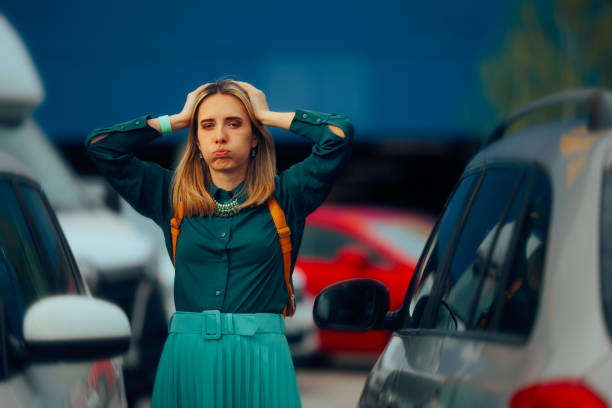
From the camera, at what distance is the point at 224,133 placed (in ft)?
11.6

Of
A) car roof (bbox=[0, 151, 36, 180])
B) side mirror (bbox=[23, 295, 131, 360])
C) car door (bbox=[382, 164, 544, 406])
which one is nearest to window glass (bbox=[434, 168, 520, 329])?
car door (bbox=[382, 164, 544, 406])

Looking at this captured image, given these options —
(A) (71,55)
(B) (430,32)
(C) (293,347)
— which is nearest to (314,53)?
(B) (430,32)

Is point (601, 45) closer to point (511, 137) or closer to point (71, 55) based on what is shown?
point (71, 55)

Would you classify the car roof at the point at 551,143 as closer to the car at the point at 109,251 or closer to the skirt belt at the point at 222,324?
the skirt belt at the point at 222,324

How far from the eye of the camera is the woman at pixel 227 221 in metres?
3.38

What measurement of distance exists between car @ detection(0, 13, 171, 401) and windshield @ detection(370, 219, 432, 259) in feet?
13.1

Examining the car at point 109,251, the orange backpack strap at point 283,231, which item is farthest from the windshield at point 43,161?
the orange backpack strap at point 283,231

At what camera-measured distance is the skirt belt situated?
3385 millimetres

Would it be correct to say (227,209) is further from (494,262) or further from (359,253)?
(359,253)

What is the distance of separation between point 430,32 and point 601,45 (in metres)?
5.44

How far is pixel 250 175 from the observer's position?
11.8 feet

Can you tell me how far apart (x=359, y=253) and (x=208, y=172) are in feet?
25.2

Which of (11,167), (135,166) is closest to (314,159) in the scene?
(135,166)

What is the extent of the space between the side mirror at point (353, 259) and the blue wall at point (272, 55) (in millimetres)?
10413
